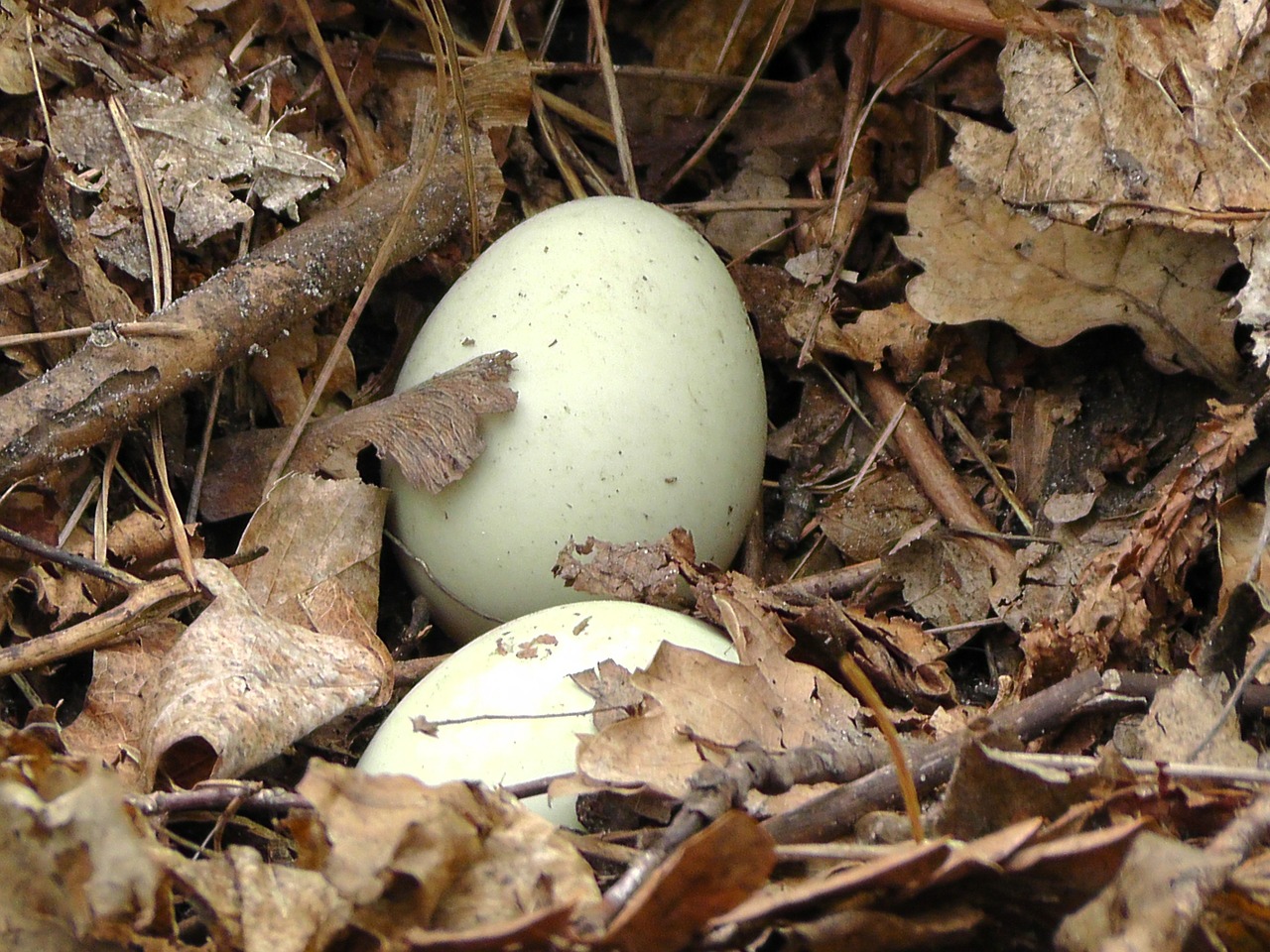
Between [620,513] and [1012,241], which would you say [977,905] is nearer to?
[620,513]

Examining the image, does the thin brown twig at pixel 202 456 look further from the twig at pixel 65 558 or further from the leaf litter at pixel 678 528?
the twig at pixel 65 558

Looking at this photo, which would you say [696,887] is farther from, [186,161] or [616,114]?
[616,114]

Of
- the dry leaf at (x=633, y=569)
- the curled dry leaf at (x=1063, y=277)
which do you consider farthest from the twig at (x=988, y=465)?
the dry leaf at (x=633, y=569)

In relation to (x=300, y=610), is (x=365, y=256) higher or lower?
higher

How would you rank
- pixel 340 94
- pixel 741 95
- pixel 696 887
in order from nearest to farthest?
1. pixel 696 887
2. pixel 340 94
3. pixel 741 95

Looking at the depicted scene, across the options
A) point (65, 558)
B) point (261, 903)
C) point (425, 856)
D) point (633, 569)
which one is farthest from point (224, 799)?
point (633, 569)

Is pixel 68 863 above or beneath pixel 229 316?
beneath

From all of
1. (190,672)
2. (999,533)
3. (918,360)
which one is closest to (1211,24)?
(918,360)
